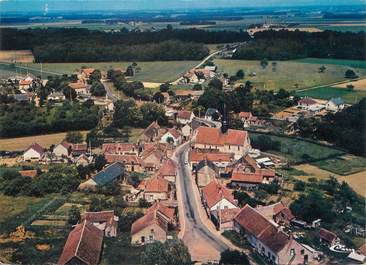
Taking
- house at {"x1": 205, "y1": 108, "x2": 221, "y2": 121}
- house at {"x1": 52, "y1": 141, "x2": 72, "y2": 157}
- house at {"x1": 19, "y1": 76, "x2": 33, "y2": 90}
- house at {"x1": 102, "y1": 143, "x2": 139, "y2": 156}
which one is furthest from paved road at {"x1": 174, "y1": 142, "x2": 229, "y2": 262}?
house at {"x1": 19, "y1": 76, "x2": 33, "y2": 90}

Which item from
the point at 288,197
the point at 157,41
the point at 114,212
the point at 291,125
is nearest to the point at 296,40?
the point at 157,41

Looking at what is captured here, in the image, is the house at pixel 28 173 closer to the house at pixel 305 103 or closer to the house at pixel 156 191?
the house at pixel 156 191

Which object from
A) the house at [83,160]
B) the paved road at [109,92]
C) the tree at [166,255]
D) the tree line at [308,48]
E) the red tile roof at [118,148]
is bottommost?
the paved road at [109,92]

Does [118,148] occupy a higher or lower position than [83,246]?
lower

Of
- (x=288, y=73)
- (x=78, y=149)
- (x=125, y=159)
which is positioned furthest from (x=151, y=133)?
(x=288, y=73)

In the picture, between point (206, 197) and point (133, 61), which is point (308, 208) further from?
point (133, 61)

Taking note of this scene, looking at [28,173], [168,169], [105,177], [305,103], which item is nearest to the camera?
[105,177]

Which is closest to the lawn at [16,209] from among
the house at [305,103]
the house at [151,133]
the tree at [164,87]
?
the house at [151,133]

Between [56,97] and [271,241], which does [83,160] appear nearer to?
[271,241]
